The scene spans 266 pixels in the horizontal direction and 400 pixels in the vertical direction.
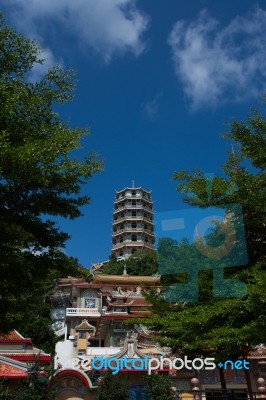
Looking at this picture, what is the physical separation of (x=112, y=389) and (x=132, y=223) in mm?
64766

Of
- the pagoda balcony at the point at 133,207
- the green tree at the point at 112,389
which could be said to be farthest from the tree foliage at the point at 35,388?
the pagoda balcony at the point at 133,207

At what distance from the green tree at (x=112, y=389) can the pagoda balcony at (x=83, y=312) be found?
30.9m

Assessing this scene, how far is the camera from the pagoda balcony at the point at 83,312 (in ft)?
137

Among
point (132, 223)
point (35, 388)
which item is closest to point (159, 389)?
point (35, 388)

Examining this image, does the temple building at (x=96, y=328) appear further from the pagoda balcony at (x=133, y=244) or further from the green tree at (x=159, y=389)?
the pagoda balcony at (x=133, y=244)

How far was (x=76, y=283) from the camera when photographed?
4631cm

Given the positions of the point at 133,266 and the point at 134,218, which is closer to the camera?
the point at 133,266

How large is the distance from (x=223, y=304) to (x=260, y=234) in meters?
1.96

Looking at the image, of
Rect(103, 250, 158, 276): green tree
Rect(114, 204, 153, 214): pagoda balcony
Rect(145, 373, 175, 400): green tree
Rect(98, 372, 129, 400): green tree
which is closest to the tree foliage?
Rect(98, 372, 129, 400): green tree

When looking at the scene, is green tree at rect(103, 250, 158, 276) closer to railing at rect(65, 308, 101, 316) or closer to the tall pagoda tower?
the tall pagoda tower

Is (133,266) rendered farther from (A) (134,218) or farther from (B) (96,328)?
(B) (96,328)

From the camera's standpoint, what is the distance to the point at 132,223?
76250mm

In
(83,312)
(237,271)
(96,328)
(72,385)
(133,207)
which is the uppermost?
(133,207)

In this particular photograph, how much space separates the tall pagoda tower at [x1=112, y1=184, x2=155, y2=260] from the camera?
74.4 metres
